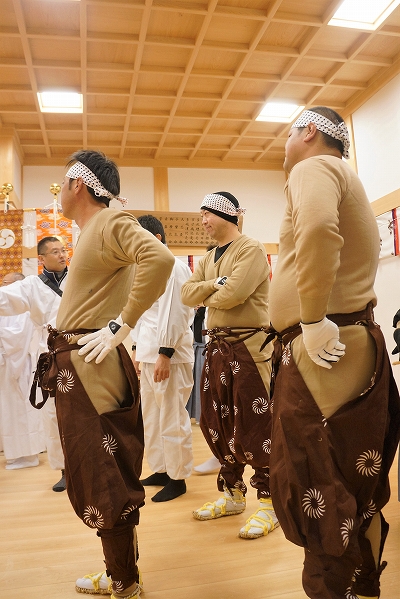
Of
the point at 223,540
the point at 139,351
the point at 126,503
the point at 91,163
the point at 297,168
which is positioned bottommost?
the point at 223,540

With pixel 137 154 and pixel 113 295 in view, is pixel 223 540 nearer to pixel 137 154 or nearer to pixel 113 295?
pixel 113 295

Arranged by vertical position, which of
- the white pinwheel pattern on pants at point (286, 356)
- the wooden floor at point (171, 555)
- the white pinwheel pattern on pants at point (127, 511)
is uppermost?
the white pinwheel pattern on pants at point (286, 356)

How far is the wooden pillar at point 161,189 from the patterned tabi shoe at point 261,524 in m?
6.22

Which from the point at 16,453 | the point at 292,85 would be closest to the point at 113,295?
the point at 16,453

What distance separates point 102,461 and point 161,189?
6.93 metres

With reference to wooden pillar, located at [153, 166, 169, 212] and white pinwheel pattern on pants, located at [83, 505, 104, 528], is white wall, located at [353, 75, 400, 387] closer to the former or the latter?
wooden pillar, located at [153, 166, 169, 212]

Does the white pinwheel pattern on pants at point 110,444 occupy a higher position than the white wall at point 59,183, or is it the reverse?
the white wall at point 59,183

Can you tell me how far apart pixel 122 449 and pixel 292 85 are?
571 cm

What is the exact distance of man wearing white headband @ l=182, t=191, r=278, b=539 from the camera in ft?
7.60

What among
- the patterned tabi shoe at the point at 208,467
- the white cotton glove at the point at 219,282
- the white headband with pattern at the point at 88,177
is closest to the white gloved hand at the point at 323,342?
the white headband with pattern at the point at 88,177

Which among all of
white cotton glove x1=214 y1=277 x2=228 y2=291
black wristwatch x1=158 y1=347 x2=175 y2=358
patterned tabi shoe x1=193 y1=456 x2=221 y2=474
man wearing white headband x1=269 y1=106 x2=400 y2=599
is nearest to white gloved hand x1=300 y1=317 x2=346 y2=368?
man wearing white headband x1=269 y1=106 x2=400 y2=599

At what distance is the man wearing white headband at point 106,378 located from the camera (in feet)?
5.22

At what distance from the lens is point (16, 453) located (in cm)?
399

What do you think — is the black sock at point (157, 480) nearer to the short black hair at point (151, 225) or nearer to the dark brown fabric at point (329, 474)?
the short black hair at point (151, 225)
